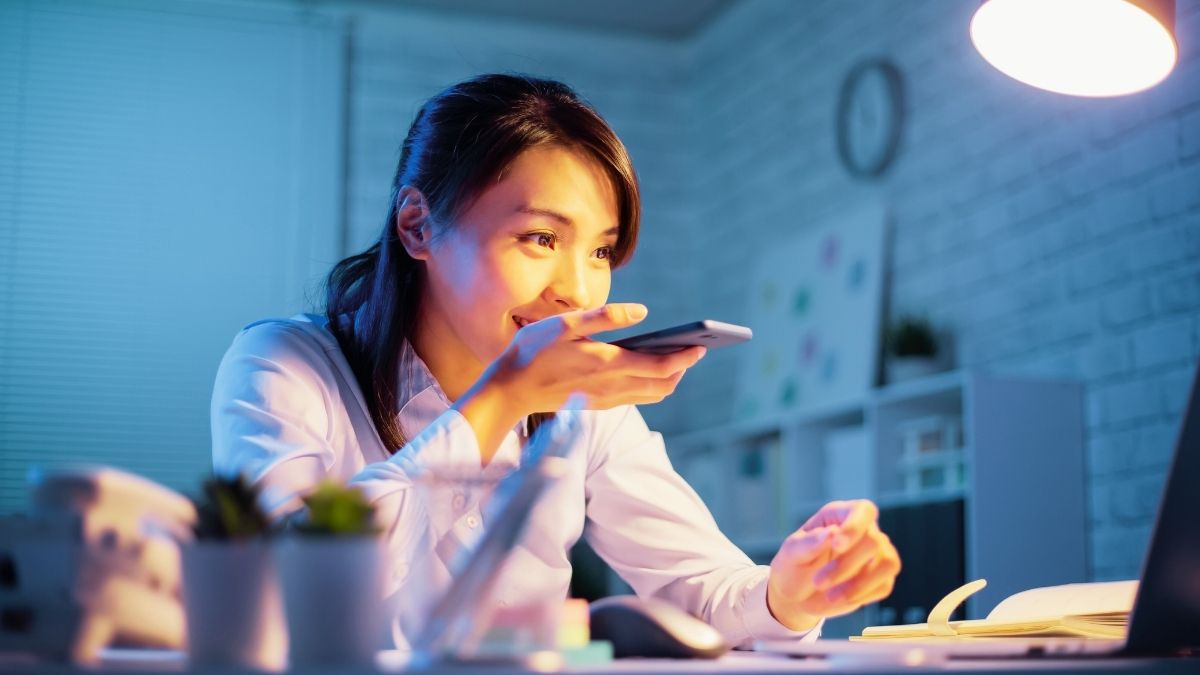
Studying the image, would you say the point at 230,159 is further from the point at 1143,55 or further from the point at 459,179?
the point at 1143,55

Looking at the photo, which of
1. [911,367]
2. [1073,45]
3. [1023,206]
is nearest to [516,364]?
[1073,45]

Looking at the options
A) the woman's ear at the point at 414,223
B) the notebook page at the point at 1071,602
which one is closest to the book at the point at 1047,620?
the notebook page at the point at 1071,602

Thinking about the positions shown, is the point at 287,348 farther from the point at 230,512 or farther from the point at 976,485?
the point at 976,485

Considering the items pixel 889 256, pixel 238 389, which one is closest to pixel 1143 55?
pixel 238 389

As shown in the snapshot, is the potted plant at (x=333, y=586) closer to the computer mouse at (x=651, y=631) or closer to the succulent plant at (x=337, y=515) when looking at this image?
the succulent plant at (x=337, y=515)

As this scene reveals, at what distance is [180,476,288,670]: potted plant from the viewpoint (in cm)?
68

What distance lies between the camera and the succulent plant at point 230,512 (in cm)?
70

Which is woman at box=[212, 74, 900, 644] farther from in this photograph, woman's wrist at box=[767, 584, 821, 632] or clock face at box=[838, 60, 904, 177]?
clock face at box=[838, 60, 904, 177]

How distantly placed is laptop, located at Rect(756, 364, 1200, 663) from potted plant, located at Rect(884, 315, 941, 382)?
2.85 metres

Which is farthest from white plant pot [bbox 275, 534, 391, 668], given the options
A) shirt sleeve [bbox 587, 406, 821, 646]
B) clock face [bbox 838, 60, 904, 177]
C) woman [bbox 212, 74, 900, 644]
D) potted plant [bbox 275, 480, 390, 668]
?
clock face [bbox 838, 60, 904, 177]

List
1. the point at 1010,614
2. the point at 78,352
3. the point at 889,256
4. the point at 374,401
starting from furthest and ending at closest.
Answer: the point at 78,352
the point at 889,256
the point at 374,401
the point at 1010,614

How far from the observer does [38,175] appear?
15.8ft

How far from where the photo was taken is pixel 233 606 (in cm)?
68

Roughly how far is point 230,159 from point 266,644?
4.58 metres
